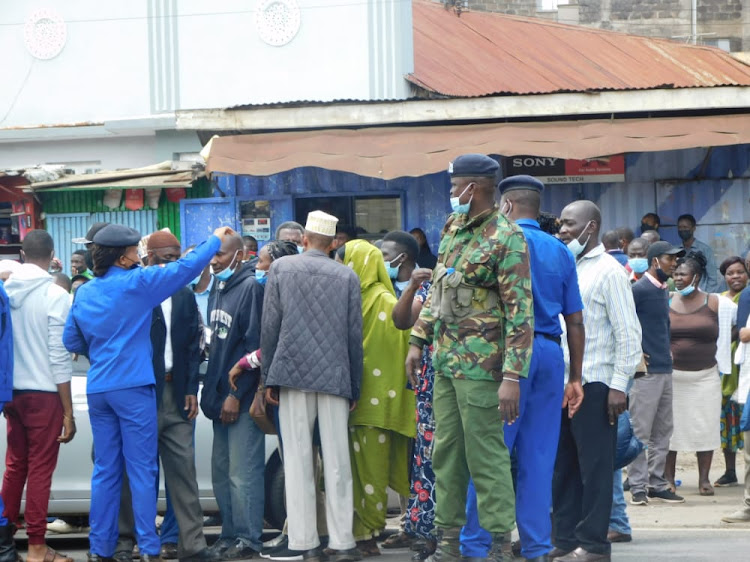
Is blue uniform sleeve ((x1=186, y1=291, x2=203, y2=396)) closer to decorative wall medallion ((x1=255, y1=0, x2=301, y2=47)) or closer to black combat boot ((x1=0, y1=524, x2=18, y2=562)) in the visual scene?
black combat boot ((x1=0, y1=524, x2=18, y2=562))

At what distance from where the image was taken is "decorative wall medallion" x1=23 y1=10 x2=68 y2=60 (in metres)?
20.2

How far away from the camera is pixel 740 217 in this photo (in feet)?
45.5

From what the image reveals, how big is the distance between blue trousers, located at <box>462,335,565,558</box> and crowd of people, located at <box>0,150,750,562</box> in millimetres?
12

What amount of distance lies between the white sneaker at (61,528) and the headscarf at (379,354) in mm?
2785

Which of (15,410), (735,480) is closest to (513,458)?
(15,410)

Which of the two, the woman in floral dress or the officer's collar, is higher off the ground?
the officer's collar

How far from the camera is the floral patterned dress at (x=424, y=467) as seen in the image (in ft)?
24.1

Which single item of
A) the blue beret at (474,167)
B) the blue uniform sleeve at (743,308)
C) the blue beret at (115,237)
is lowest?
the blue uniform sleeve at (743,308)

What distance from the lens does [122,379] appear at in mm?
7094

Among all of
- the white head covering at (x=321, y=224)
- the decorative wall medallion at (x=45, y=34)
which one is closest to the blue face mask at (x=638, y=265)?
the white head covering at (x=321, y=224)

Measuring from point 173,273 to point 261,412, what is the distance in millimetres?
1066

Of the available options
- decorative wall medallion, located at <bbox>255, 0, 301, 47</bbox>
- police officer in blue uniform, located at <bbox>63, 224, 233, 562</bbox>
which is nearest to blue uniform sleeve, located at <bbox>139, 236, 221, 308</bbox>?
police officer in blue uniform, located at <bbox>63, 224, 233, 562</bbox>

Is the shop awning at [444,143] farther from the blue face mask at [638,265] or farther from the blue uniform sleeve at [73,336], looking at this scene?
the blue uniform sleeve at [73,336]

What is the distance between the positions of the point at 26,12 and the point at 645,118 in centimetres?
1185
